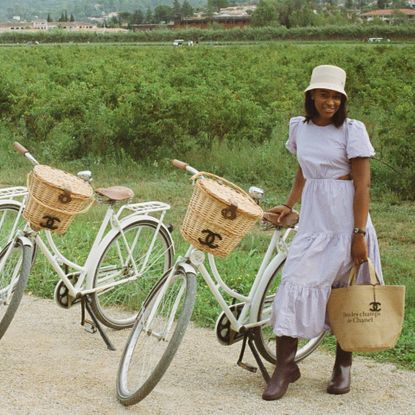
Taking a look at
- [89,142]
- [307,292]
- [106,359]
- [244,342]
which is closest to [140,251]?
[106,359]

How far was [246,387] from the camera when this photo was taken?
481 centimetres

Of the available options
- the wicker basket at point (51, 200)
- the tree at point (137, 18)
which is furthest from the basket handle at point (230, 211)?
the tree at point (137, 18)

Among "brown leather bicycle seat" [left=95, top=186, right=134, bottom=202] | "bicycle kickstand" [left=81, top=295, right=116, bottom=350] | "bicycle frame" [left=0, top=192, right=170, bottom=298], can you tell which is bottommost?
"bicycle kickstand" [left=81, top=295, right=116, bottom=350]

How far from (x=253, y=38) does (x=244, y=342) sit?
80265 millimetres

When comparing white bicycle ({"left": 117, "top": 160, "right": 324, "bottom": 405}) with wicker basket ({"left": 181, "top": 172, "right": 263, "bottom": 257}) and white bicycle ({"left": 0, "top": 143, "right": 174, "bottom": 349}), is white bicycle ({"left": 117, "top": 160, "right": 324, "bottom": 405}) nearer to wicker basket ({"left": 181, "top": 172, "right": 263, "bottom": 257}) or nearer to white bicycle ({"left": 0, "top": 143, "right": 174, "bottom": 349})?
wicker basket ({"left": 181, "top": 172, "right": 263, "bottom": 257})

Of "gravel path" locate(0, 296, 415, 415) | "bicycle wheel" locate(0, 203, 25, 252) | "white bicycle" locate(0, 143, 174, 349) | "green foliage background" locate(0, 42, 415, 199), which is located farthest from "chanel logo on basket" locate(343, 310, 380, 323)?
"green foliage background" locate(0, 42, 415, 199)

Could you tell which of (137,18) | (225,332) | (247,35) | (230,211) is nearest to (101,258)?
(225,332)

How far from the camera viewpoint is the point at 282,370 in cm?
462

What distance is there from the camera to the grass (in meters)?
6.25

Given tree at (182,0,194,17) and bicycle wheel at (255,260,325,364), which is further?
tree at (182,0,194,17)

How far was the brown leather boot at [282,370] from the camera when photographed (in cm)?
459

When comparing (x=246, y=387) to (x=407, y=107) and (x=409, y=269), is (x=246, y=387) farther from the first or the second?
(x=407, y=107)

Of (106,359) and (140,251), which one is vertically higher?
(140,251)

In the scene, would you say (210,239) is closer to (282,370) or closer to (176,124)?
(282,370)
